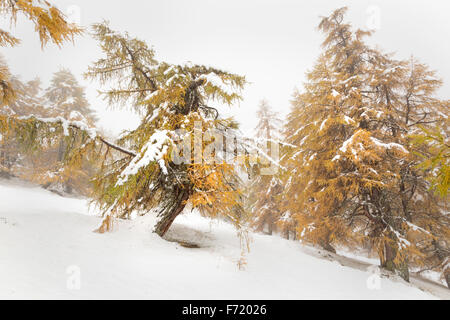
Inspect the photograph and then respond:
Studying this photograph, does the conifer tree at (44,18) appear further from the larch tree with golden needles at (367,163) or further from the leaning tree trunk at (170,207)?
the larch tree with golden needles at (367,163)

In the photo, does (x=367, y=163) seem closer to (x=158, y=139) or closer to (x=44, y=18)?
(x=158, y=139)

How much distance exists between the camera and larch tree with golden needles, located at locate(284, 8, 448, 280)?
7496 mm

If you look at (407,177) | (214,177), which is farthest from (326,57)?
(214,177)

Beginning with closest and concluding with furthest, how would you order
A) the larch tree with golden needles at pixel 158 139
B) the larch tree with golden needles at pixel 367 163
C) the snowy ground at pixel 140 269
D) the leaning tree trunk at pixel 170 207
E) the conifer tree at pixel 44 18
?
the snowy ground at pixel 140 269 → the conifer tree at pixel 44 18 → the larch tree with golden needles at pixel 158 139 → the leaning tree trunk at pixel 170 207 → the larch tree with golden needles at pixel 367 163

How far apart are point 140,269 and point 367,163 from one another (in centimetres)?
814

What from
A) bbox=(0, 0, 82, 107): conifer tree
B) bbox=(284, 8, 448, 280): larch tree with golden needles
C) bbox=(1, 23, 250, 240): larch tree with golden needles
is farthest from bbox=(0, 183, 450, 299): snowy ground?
bbox=(0, 0, 82, 107): conifer tree

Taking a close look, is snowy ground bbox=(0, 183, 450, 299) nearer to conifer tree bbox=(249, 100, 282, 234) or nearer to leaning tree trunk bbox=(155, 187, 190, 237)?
leaning tree trunk bbox=(155, 187, 190, 237)

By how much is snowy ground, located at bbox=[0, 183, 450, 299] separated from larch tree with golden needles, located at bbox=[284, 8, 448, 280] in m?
1.57

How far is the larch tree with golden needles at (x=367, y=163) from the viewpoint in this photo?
24.6 feet

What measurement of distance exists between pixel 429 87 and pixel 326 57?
168 inches

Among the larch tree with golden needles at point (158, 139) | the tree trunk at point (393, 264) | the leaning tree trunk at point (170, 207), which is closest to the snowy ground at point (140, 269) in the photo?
the leaning tree trunk at point (170, 207)

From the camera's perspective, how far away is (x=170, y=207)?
6.46 meters

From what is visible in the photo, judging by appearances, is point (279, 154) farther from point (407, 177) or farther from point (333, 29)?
point (333, 29)

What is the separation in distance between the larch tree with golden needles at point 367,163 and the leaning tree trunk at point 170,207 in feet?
14.3
